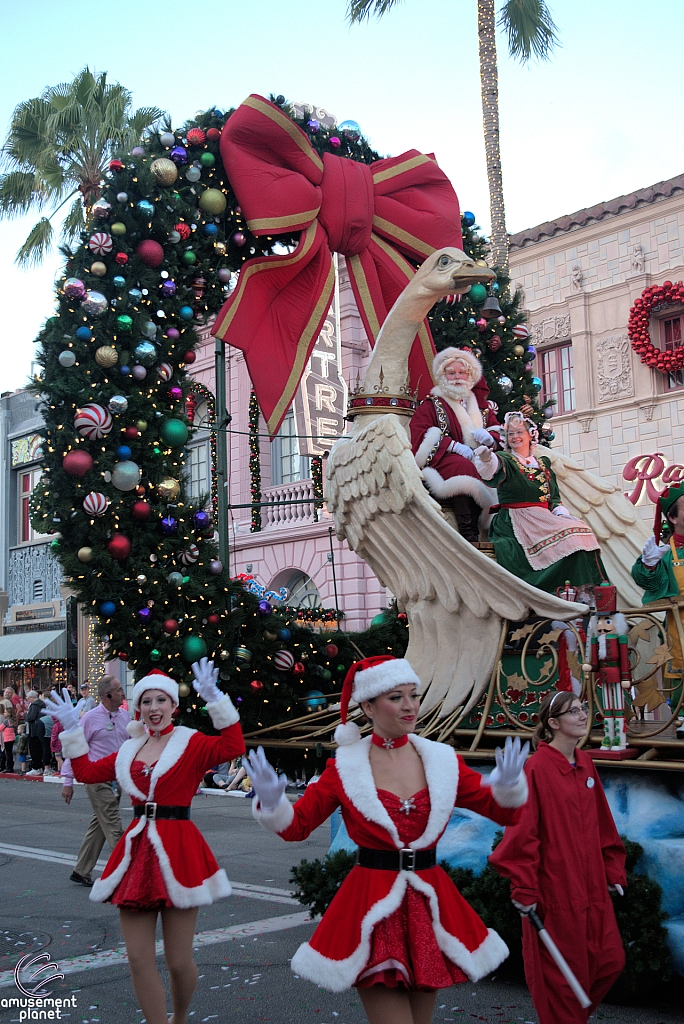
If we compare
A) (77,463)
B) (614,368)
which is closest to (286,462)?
(614,368)

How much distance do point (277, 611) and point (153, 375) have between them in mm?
1951

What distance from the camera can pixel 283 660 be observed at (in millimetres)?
7449

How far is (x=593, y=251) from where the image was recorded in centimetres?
1978

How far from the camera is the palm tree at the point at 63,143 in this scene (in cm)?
1994

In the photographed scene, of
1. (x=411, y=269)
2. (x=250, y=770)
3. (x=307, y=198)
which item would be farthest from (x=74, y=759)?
(x=411, y=269)

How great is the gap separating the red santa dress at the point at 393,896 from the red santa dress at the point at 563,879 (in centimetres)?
35

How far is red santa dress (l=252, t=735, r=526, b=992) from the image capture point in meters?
3.24

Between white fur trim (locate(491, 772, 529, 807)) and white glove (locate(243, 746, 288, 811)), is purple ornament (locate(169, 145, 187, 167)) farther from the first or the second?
white fur trim (locate(491, 772, 529, 807))

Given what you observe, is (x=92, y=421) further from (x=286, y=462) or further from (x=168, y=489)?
(x=286, y=462)

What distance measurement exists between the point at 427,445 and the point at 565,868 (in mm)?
3679

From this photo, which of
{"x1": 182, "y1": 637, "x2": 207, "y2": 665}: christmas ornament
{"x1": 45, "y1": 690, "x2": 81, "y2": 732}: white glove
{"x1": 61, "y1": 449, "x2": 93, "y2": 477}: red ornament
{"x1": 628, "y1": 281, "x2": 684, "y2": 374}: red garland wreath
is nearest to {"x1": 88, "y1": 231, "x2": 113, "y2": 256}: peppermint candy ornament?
{"x1": 61, "y1": 449, "x2": 93, "y2": 477}: red ornament

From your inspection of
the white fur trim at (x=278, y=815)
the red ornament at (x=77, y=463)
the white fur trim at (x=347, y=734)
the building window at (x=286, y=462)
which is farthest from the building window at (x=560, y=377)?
the white fur trim at (x=278, y=815)

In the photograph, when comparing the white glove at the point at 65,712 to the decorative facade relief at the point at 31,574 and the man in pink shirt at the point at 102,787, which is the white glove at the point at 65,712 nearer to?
the man in pink shirt at the point at 102,787

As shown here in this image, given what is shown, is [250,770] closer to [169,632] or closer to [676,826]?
[676,826]
